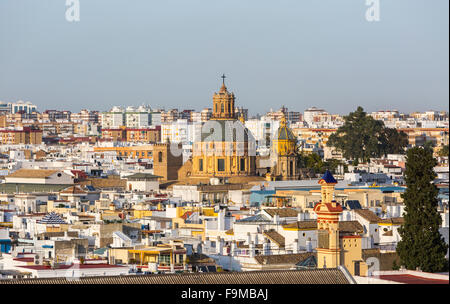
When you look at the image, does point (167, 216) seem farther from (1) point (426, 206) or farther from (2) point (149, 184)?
(2) point (149, 184)

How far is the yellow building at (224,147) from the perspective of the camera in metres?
58.8

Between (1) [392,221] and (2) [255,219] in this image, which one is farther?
(2) [255,219]

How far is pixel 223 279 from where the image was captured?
17656 millimetres

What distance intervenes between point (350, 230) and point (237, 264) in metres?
4.28

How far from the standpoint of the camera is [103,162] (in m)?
79.9

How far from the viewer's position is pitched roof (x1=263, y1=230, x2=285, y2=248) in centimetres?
2735

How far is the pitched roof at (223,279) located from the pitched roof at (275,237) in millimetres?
8713

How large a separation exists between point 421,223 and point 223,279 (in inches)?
310

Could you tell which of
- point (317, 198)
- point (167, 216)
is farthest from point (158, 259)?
point (317, 198)

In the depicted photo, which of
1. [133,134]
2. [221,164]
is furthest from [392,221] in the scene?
[133,134]

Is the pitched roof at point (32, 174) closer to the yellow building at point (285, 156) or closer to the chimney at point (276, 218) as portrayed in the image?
the yellow building at point (285, 156)

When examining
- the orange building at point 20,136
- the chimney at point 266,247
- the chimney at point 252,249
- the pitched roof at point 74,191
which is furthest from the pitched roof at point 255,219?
the orange building at point 20,136

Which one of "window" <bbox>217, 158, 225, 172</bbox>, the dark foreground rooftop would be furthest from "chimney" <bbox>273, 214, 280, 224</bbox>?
"window" <bbox>217, 158, 225, 172</bbox>

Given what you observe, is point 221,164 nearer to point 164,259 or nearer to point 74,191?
point 74,191
